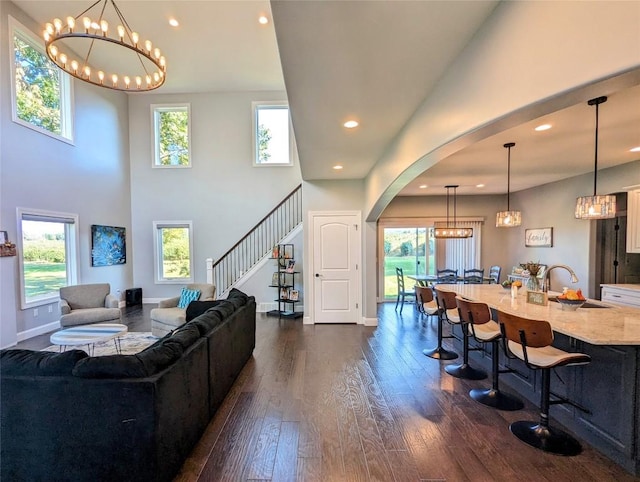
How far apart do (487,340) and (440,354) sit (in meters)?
→ 1.29

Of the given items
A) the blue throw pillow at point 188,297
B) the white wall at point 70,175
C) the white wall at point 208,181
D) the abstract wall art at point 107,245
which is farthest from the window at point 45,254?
the blue throw pillow at point 188,297

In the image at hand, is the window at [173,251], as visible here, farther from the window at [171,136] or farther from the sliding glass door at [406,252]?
the sliding glass door at [406,252]

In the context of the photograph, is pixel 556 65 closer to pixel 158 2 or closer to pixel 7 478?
pixel 7 478

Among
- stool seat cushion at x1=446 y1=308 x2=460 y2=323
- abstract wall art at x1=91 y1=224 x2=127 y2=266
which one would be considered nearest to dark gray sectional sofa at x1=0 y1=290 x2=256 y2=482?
stool seat cushion at x1=446 y1=308 x2=460 y2=323

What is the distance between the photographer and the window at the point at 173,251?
841cm

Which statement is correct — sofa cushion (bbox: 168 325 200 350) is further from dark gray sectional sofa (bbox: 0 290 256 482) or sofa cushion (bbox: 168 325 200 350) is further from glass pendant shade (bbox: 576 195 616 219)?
glass pendant shade (bbox: 576 195 616 219)

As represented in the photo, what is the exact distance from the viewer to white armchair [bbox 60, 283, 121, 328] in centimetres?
495

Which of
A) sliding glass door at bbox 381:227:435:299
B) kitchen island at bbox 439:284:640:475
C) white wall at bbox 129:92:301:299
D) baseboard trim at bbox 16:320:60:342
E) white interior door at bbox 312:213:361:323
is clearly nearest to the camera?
kitchen island at bbox 439:284:640:475

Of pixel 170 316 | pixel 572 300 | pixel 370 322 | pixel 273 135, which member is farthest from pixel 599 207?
pixel 273 135

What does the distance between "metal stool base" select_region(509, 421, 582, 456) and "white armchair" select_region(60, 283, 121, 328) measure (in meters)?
5.87

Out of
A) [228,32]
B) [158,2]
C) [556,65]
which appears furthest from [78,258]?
[556,65]

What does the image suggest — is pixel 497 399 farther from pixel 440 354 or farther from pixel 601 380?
pixel 440 354

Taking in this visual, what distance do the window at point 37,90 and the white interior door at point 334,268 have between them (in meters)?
5.49

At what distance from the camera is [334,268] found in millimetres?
6059
